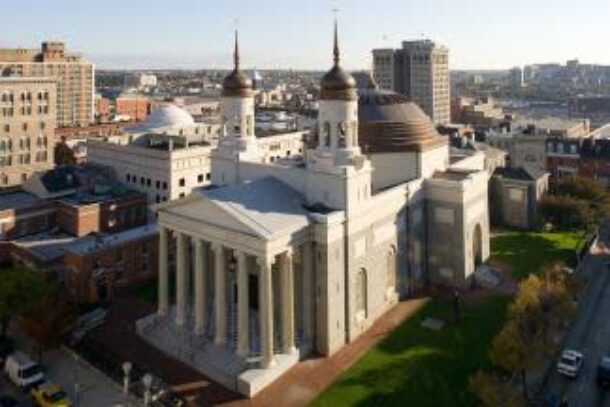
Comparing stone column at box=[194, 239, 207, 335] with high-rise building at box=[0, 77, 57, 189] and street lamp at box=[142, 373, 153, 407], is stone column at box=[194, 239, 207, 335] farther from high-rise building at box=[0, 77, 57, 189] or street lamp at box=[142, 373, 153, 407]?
high-rise building at box=[0, 77, 57, 189]

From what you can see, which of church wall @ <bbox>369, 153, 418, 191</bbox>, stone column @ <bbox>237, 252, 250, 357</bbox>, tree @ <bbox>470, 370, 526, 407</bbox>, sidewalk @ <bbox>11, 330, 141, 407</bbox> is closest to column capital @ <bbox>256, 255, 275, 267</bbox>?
stone column @ <bbox>237, 252, 250, 357</bbox>

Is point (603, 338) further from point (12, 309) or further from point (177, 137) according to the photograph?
point (177, 137)

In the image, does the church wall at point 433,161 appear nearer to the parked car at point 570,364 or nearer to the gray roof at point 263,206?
the gray roof at point 263,206

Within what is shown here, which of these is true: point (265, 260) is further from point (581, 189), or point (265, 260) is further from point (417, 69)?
point (417, 69)

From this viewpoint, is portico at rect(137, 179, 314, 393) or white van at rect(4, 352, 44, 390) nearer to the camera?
portico at rect(137, 179, 314, 393)

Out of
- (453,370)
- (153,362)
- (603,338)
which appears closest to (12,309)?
(153,362)

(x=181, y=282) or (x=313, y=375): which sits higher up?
(x=181, y=282)

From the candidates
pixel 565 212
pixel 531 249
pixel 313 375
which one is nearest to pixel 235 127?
pixel 313 375
